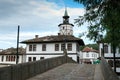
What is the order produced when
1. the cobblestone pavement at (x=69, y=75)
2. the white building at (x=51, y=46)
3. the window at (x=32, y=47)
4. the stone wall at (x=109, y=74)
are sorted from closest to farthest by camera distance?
the stone wall at (x=109, y=74) < the cobblestone pavement at (x=69, y=75) < the white building at (x=51, y=46) < the window at (x=32, y=47)

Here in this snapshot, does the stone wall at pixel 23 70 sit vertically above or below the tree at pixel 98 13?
below

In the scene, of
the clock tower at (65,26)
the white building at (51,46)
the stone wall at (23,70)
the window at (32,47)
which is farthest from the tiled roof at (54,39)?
the stone wall at (23,70)

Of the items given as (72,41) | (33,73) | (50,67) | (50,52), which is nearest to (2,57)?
(50,52)

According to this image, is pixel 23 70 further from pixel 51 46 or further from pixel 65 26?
pixel 65 26

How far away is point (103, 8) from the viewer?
333 inches

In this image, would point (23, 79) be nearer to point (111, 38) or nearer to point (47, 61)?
point (47, 61)

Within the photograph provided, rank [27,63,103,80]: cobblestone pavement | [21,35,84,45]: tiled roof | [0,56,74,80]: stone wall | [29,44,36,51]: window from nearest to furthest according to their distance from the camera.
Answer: [0,56,74,80]: stone wall, [27,63,103,80]: cobblestone pavement, [21,35,84,45]: tiled roof, [29,44,36,51]: window

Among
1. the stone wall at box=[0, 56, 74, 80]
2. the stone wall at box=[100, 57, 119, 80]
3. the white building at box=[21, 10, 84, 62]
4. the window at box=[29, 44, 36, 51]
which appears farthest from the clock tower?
the stone wall at box=[100, 57, 119, 80]

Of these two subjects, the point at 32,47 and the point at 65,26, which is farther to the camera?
the point at 65,26

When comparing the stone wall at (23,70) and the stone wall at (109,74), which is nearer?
the stone wall at (109,74)

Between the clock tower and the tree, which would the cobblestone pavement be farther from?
the clock tower

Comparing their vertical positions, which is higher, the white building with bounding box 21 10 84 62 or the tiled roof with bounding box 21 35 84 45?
the tiled roof with bounding box 21 35 84 45

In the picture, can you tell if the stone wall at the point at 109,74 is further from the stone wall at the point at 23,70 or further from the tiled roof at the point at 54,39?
the tiled roof at the point at 54,39

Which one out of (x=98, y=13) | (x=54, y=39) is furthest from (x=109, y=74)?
(x=54, y=39)
